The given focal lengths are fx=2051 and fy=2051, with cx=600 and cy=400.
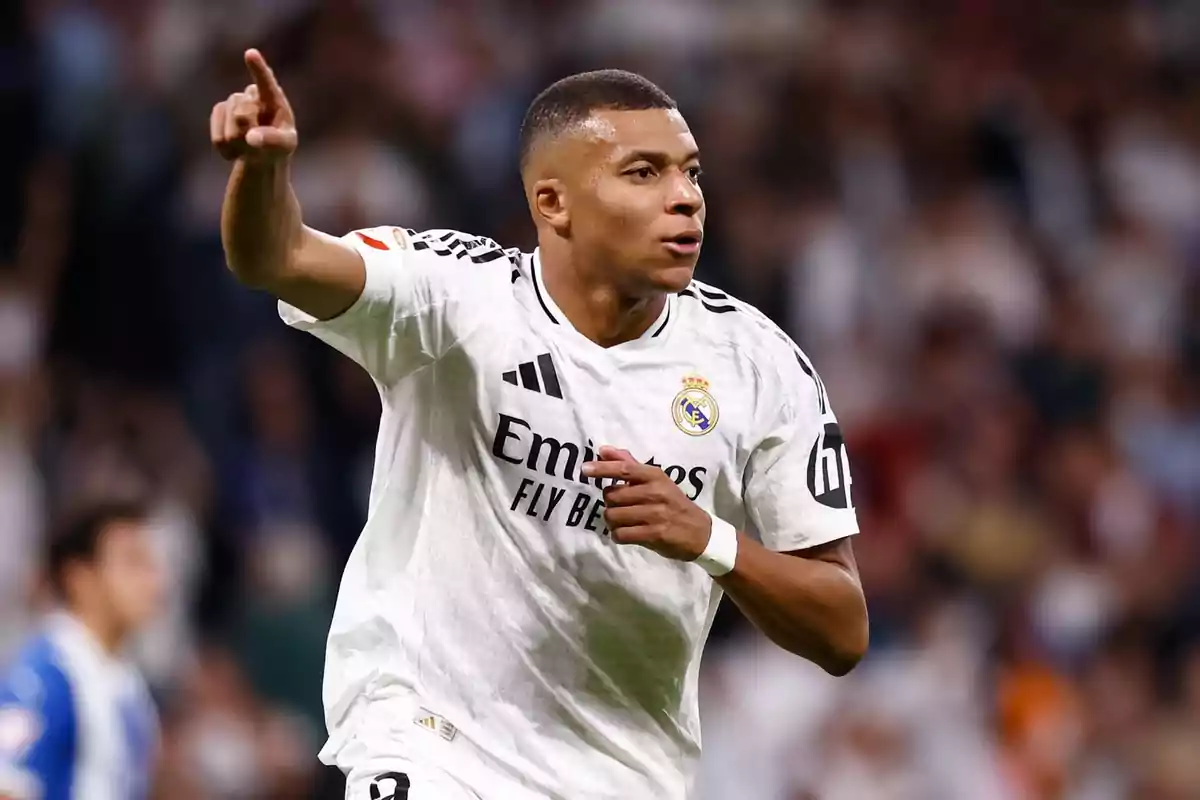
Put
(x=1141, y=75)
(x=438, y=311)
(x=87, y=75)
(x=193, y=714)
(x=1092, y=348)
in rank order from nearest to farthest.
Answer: (x=438, y=311) < (x=193, y=714) < (x=87, y=75) < (x=1092, y=348) < (x=1141, y=75)

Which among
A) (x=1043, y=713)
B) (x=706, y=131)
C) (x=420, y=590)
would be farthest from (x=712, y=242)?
(x=420, y=590)

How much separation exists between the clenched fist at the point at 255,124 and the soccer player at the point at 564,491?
50 centimetres

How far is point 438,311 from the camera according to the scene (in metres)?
4.66

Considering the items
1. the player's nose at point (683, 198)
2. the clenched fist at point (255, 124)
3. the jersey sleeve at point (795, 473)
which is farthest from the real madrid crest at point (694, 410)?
the clenched fist at point (255, 124)

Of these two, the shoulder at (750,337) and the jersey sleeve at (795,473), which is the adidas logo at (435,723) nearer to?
the jersey sleeve at (795,473)

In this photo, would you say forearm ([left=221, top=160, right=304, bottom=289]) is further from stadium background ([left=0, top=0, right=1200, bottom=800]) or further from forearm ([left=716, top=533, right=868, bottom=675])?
stadium background ([left=0, top=0, right=1200, bottom=800])

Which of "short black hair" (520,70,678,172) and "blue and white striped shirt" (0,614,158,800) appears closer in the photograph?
"short black hair" (520,70,678,172)

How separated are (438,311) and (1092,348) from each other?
8347 mm

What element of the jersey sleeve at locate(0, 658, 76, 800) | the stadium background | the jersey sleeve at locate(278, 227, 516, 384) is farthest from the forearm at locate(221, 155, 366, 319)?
the stadium background

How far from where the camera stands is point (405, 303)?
457cm

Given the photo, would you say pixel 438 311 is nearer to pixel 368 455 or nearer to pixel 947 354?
pixel 368 455

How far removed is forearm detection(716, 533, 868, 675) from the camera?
4645mm

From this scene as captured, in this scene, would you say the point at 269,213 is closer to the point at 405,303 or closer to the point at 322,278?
the point at 322,278

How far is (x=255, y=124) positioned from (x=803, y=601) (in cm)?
168
